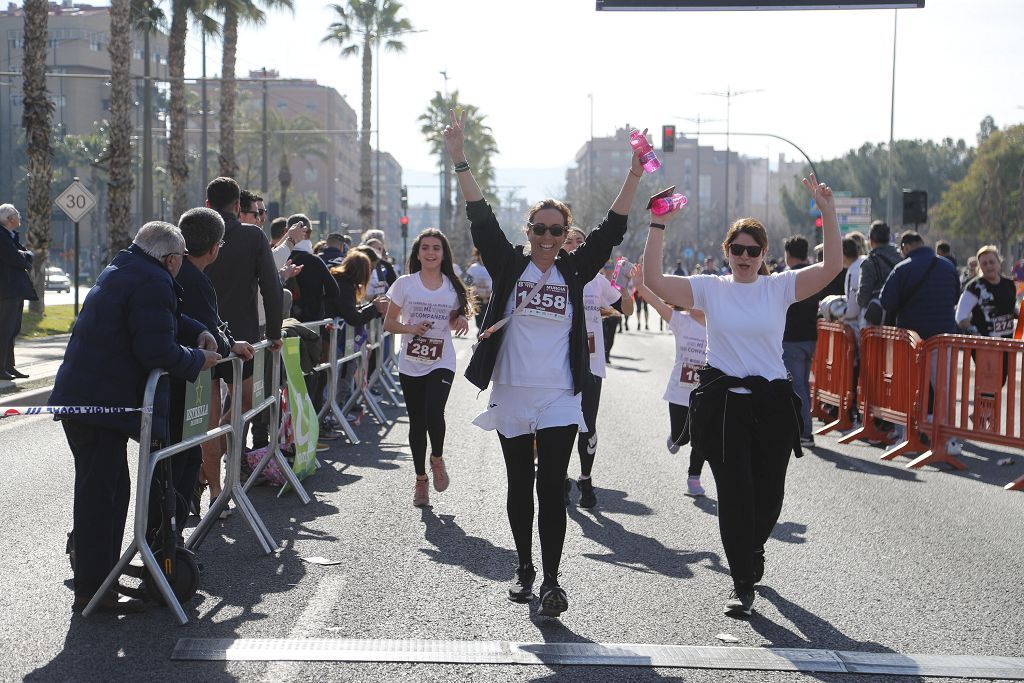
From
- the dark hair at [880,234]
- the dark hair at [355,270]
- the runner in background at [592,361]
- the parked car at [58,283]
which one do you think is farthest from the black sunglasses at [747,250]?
the parked car at [58,283]

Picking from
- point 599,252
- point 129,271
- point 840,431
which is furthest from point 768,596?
point 840,431

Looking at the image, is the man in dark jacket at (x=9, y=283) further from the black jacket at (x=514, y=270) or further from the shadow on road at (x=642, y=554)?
the black jacket at (x=514, y=270)

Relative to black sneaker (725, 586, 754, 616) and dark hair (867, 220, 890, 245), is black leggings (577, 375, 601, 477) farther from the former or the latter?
dark hair (867, 220, 890, 245)

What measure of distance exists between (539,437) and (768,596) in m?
1.45

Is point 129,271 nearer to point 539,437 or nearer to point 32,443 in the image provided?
point 539,437

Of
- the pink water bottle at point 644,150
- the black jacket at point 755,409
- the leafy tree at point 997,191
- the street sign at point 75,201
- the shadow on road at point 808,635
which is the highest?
the leafy tree at point 997,191

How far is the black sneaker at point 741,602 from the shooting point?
570cm

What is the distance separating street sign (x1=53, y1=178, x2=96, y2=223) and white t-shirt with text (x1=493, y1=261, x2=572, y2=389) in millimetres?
20434

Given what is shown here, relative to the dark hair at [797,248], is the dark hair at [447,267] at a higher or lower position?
lower

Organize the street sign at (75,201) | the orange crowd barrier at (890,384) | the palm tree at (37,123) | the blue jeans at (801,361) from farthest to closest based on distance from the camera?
the street sign at (75,201) < the palm tree at (37,123) < the blue jeans at (801,361) < the orange crowd barrier at (890,384)

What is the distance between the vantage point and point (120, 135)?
2612cm

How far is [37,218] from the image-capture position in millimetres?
25531

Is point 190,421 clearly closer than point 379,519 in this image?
Yes

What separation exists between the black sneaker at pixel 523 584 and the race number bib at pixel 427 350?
2.83 metres
